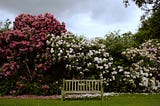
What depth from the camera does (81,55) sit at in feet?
73.6

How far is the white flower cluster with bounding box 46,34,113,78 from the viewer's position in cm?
2225

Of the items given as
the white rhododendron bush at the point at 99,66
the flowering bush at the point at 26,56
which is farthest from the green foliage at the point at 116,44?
the flowering bush at the point at 26,56

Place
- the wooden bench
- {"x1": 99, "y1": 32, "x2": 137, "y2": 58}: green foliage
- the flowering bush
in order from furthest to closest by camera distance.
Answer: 1. {"x1": 99, "y1": 32, "x2": 137, "y2": 58}: green foliage
2. the flowering bush
3. the wooden bench

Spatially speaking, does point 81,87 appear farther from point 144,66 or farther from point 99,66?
point 144,66

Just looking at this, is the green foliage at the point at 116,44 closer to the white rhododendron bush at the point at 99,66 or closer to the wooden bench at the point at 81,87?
the white rhododendron bush at the point at 99,66

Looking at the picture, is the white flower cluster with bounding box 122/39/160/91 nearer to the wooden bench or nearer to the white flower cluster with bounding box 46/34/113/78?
the white flower cluster with bounding box 46/34/113/78

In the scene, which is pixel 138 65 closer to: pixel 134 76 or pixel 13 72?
pixel 134 76

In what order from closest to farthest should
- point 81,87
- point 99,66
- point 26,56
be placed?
1. point 81,87
2. point 99,66
3. point 26,56

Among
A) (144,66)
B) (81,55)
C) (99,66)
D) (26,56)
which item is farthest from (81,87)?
(144,66)

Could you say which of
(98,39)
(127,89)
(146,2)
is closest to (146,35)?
(146,2)

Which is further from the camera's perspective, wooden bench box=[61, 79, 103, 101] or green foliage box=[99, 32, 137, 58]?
green foliage box=[99, 32, 137, 58]

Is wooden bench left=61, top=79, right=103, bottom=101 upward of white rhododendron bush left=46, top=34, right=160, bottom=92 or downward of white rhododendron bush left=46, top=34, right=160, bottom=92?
downward

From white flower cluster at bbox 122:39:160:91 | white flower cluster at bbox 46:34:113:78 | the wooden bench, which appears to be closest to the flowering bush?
white flower cluster at bbox 46:34:113:78

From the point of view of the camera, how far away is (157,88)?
73.8 feet
